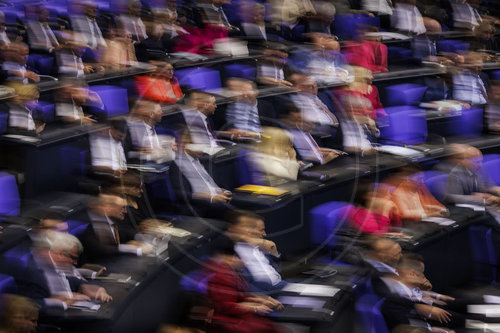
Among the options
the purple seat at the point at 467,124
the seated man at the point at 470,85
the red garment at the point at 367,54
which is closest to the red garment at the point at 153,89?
the red garment at the point at 367,54

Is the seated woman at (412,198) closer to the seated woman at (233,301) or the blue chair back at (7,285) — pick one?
the seated woman at (233,301)

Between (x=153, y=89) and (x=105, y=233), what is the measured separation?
103cm

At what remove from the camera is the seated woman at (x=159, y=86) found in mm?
3410

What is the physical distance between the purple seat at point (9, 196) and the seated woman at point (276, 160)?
96 centimetres

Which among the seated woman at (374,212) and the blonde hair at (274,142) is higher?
the blonde hair at (274,142)

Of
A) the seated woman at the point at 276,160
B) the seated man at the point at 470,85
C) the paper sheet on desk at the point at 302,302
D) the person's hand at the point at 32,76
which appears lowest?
the paper sheet on desk at the point at 302,302

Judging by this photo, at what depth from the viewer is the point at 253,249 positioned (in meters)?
2.76

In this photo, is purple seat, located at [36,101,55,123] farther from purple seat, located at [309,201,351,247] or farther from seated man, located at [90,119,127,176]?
purple seat, located at [309,201,351,247]

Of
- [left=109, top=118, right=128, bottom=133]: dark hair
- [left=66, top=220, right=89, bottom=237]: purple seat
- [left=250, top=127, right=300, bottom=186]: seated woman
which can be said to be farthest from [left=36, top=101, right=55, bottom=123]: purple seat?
[left=250, top=127, right=300, bottom=186]: seated woman

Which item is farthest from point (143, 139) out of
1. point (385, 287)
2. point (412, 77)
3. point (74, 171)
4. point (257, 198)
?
point (412, 77)

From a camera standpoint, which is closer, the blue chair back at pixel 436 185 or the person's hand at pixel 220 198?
the person's hand at pixel 220 198

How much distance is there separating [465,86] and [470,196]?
3.34ft

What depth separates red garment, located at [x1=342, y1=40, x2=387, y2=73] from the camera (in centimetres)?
410

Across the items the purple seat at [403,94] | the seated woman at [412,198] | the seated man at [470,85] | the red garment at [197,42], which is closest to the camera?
the seated woman at [412,198]
